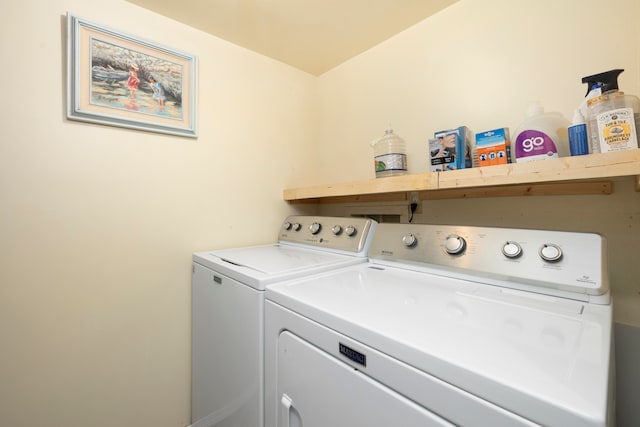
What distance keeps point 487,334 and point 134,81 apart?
1621 millimetres

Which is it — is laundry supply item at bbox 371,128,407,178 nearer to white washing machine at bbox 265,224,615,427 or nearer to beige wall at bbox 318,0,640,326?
beige wall at bbox 318,0,640,326

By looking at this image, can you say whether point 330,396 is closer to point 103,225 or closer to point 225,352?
point 225,352

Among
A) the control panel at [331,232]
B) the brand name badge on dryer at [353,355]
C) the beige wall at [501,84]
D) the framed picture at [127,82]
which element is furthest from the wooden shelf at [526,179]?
the framed picture at [127,82]

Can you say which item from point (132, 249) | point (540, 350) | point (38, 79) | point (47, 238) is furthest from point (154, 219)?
point (540, 350)

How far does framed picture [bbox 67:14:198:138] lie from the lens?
1131mm

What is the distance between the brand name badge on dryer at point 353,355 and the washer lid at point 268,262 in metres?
0.36

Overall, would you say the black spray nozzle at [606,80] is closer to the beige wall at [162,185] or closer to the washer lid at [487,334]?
the beige wall at [162,185]

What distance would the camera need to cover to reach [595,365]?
17.4 inches

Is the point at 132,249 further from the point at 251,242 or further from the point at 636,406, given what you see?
the point at 636,406

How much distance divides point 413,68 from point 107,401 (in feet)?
7.05

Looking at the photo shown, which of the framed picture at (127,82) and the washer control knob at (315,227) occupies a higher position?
the framed picture at (127,82)

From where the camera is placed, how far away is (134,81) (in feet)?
4.17

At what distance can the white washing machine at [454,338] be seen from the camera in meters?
0.42

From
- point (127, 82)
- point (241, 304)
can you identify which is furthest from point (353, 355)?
point (127, 82)
